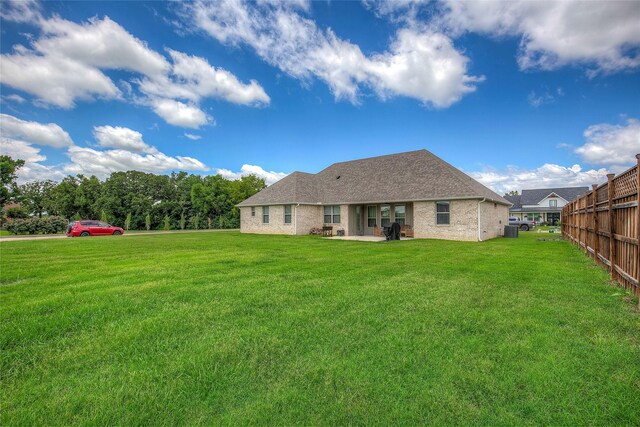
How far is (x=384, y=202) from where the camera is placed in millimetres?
19438

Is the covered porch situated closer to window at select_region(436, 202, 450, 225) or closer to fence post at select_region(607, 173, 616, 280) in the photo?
window at select_region(436, 202, 450, 225)

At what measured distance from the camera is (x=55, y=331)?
360 cm

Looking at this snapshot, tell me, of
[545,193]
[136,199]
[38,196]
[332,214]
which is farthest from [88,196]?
[545,193]

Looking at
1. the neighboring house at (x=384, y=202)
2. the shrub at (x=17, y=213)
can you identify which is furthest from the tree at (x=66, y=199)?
the neighboring house at (x=384, y=202)

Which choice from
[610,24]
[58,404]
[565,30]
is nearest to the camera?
[58,404]

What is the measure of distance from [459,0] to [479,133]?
11455mm

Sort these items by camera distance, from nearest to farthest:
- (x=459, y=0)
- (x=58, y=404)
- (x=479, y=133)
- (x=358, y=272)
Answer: (x=58, y=404) < (x=358, y=272) < (x=459, y=0) < (x=479, y=133)

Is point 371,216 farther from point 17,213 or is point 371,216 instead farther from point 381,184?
point 17,213

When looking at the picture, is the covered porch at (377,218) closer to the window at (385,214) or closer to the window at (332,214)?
the window at (385,214)

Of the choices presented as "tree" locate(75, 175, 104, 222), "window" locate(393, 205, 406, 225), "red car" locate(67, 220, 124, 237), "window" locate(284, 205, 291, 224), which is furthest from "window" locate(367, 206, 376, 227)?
"tree" locate(75, 175, 104, 222)

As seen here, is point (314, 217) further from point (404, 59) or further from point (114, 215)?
point (114, 215)

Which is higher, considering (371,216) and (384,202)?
(384,202)

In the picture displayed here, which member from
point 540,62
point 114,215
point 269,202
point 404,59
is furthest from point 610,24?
point 114,215

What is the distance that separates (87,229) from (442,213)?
89.3 feet
